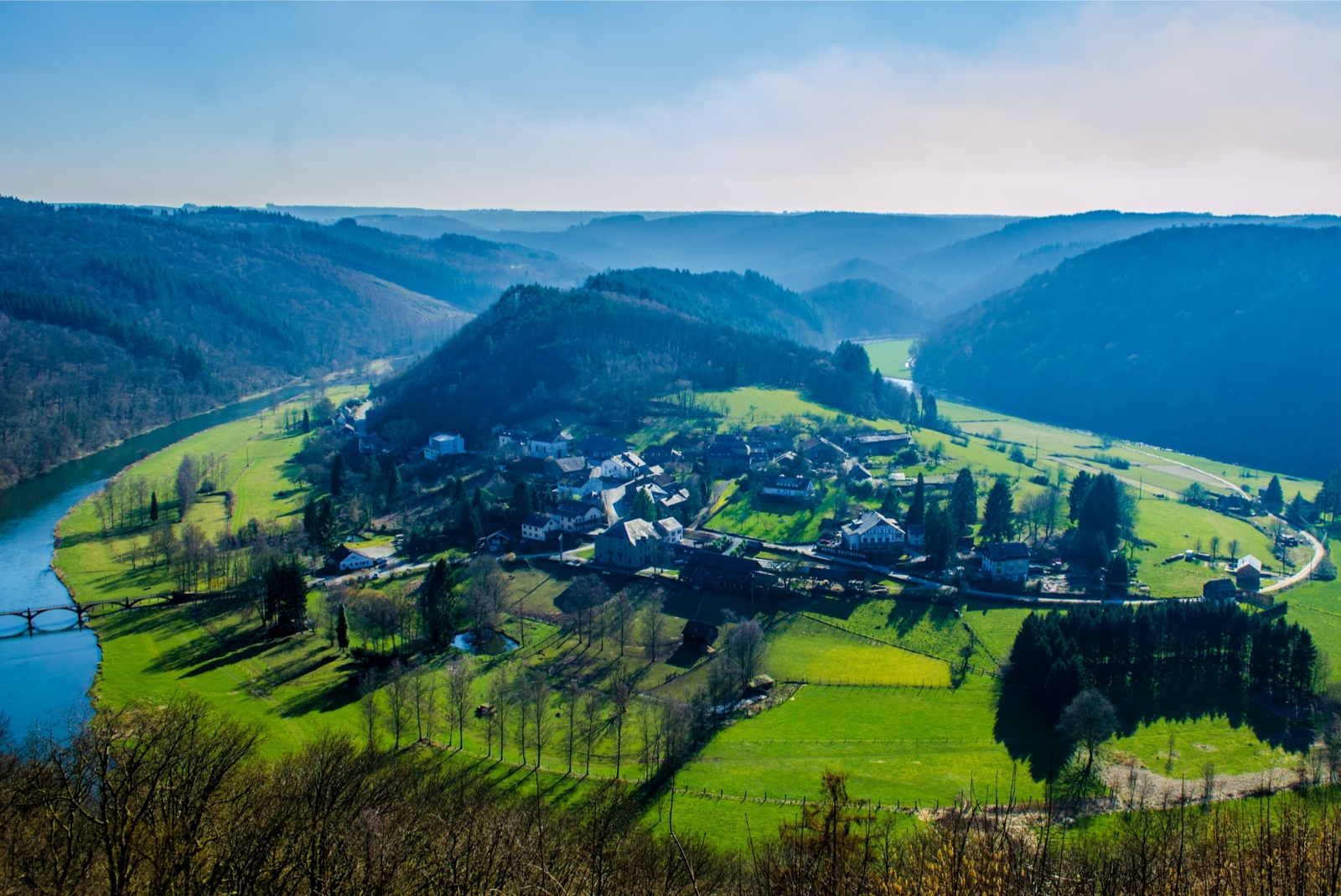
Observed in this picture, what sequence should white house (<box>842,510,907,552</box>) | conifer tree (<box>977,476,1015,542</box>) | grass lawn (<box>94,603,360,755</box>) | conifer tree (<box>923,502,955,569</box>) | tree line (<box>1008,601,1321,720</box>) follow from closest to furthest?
grass lawn (<box>94,603,360,755</box>)
tree line (<box>1008,601,1321,720</box>)
conifer tree (<box>923,502,955,569</box>)
white house (<box>842,510,907,552</box>)
conifer tree (<box>977,476,1015,542</box>)

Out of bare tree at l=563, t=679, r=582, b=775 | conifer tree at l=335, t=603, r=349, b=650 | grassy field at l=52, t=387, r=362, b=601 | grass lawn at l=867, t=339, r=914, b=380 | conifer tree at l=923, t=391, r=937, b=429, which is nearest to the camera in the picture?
bare tree at l=563, t=679, r=582, b=775

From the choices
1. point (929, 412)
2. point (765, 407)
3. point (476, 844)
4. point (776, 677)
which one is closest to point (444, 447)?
point (765, 407)

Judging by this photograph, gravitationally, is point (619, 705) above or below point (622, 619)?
below

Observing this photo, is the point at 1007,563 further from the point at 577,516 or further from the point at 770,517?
the point at 577,516

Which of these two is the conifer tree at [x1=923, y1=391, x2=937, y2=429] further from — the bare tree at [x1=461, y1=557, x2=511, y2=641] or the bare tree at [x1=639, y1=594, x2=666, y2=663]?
the bare tree at [x1=461, y1=557, x2=511, y2=641]

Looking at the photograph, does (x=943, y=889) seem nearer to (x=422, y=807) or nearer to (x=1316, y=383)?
(x=422, y=807)

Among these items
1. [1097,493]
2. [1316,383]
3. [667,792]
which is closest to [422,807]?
[667,792]

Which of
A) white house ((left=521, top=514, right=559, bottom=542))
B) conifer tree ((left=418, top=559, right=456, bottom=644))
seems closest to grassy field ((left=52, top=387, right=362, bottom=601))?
conifer tree ((left=418, top=559, right=456, bottom=644))
